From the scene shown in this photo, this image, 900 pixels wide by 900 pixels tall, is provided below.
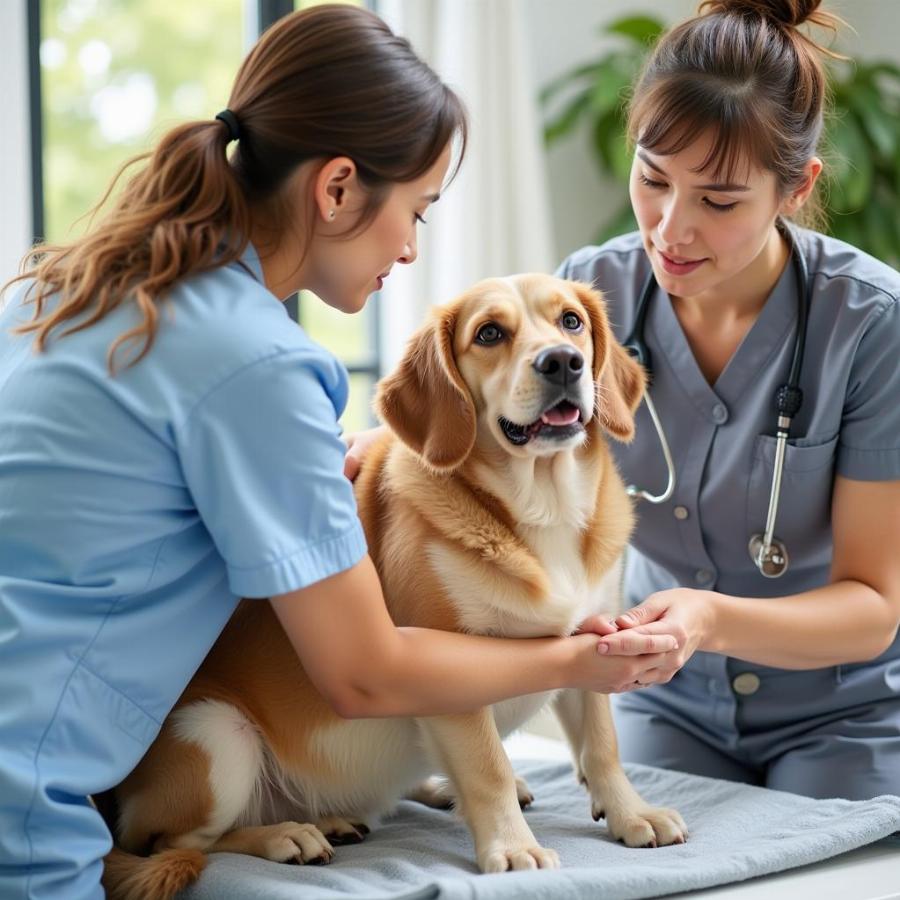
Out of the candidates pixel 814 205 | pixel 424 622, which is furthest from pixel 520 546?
pixel 814 205

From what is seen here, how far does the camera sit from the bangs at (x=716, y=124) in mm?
1613

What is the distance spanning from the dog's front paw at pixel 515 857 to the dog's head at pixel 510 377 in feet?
1.53

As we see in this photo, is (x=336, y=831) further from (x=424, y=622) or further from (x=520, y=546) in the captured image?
(x=520, y=546)

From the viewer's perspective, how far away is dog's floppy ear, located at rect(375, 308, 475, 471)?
1.53 m

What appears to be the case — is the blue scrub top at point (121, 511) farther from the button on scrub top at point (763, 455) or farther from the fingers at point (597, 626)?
the button on scrub top at point (763, 455)

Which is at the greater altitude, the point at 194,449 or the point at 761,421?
the point at 194,449

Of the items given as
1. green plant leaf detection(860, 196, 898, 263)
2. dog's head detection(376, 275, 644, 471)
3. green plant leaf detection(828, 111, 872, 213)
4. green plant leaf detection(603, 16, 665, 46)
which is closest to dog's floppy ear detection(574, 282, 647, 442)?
dog's head detection(376, 275, 644, 471)

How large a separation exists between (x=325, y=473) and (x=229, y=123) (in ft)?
1.43

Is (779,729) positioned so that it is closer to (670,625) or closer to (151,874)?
(670,625)

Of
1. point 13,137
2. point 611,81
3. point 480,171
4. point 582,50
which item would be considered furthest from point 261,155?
point 582,50

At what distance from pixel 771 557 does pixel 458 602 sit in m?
0.55

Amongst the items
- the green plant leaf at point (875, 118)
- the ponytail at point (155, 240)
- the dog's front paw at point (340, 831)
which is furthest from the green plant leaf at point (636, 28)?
the dog's front paw at point (340, 831)

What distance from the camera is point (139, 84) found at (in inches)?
164

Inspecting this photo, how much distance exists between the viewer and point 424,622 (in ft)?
4.77
